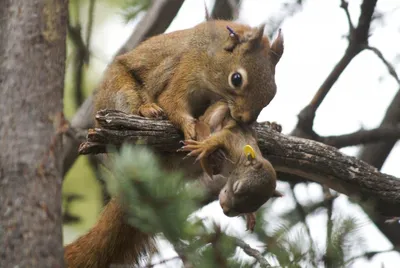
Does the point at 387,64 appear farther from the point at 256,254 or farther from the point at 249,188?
the point at 256,254

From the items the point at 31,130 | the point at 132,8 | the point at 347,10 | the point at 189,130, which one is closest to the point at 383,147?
the point at 347,10

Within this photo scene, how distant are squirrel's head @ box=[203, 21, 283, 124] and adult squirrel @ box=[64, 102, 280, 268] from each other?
Result: 0.28ft

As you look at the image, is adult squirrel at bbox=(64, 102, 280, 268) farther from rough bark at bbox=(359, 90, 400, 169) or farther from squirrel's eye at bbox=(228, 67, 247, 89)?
rough bark at bbox=(359, 90, 400, 169)

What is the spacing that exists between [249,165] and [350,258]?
1176 millimetres

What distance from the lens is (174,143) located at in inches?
131

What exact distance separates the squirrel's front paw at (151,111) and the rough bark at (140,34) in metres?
1.12

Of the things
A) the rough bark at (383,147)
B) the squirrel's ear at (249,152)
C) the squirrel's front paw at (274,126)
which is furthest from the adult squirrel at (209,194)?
the rough bark at (383,147)

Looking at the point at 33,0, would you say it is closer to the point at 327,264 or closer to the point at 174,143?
the point at 174,143

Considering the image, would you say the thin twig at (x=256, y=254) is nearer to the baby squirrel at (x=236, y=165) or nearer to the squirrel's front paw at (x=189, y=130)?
the baby squirrel at (x=236, y=165)

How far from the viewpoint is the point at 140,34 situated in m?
4.82

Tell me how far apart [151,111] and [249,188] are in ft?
2.72

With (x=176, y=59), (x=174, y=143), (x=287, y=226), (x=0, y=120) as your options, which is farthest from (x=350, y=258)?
(x=176, y=59)

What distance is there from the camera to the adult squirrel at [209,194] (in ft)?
9.34

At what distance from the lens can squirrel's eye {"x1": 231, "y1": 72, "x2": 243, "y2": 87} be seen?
3345 mm
